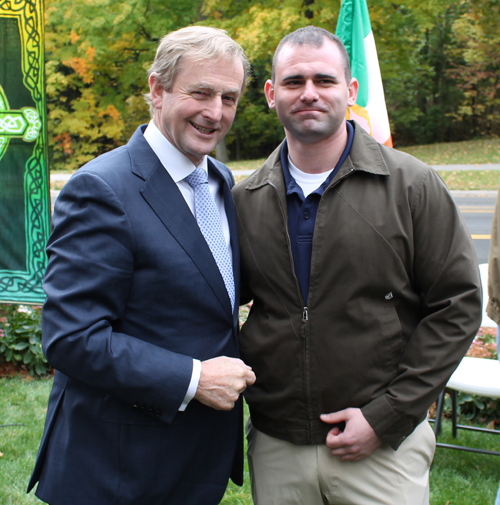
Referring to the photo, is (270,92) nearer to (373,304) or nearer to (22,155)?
(373,304)

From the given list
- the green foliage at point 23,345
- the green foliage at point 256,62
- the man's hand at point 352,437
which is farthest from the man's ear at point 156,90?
the green foliage at point 256,62

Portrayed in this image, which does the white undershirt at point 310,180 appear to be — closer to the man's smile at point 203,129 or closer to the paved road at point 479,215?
the man's smile at point 203,129

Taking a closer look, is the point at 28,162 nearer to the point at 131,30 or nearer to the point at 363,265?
the point at 363,265

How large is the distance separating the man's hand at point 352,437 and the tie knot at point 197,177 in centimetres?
98

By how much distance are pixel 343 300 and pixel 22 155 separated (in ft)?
11.7

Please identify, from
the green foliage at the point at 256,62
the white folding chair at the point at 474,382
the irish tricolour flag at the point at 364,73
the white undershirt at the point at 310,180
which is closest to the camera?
the white undershirt at the point at 310,180

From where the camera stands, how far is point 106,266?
1769mm

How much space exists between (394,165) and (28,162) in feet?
11.5

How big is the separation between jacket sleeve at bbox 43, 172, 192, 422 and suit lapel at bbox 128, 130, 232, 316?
5.9 inches

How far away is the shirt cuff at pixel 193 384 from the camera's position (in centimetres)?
185

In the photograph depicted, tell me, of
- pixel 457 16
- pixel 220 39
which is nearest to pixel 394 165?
pixel 220 39

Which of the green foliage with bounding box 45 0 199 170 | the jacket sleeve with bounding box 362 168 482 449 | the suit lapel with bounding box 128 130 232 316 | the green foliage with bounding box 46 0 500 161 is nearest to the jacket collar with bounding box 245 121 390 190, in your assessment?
the jacket sleeve with bounding box 362 168 482 449

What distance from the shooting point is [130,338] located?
182cm

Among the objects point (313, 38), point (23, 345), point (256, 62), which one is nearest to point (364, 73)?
point (313, 38)
